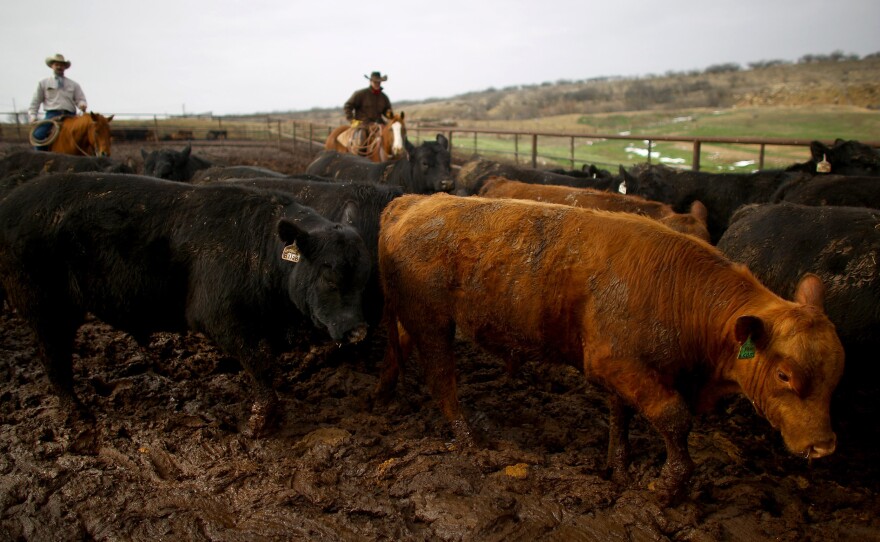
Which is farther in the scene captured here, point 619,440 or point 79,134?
point 79,134

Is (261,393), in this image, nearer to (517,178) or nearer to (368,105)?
(517,178)

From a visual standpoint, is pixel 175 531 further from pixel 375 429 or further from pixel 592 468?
pixel 592 468

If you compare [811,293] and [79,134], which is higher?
[79,134]

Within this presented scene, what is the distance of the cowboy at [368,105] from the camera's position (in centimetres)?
1384

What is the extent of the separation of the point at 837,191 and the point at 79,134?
13.0 m

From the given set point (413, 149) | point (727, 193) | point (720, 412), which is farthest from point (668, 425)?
point (413, 149)

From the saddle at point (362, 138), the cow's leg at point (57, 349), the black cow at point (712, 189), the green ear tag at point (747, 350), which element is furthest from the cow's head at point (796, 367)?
the saddle at point (362, 138)

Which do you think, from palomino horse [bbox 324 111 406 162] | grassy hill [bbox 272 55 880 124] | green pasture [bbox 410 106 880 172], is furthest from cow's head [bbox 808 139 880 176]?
grassy hill [bbox 272 55 880 124]

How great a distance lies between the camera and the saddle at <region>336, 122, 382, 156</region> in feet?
43.3

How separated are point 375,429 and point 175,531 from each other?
144 centimetres

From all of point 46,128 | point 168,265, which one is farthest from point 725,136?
point 46,128

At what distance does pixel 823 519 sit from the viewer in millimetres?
3205

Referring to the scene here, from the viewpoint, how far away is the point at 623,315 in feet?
10.7

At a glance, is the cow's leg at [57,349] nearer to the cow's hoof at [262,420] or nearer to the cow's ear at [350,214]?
the cow's hoof at [262,420]
